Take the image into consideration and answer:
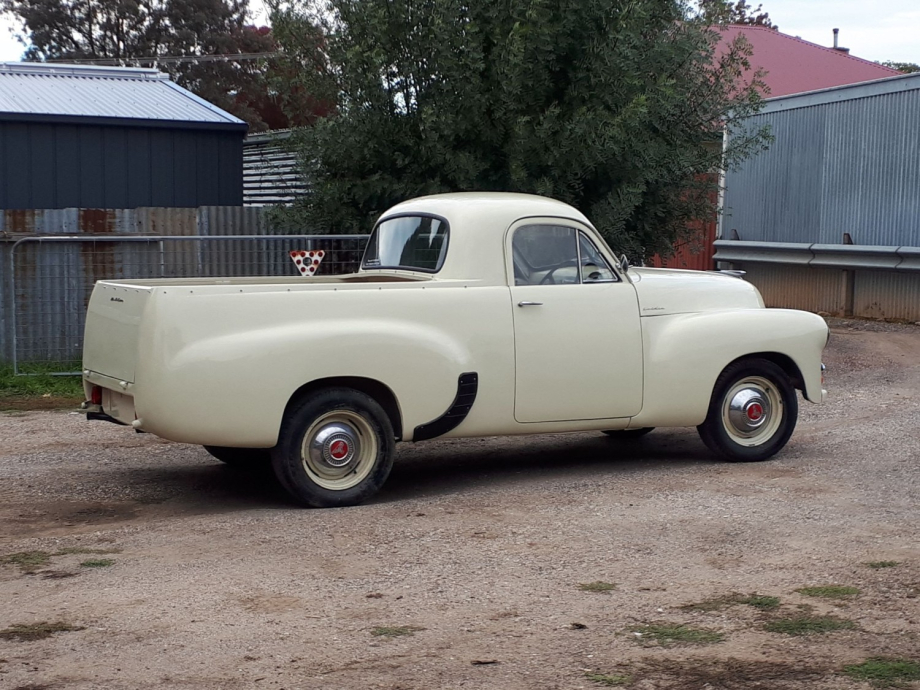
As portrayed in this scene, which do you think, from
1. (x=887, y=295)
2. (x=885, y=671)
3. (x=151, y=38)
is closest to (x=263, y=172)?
(x=887, y=295)

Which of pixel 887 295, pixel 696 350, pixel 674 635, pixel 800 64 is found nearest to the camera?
pixel 674 635

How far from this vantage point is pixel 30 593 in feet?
18.2

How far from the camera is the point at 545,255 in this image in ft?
27.2

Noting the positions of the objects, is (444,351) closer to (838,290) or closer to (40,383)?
(40,383)

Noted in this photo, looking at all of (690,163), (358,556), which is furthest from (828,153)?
(358,556)

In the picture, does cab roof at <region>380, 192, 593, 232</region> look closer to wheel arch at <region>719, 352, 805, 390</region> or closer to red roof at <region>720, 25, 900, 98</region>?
wheel arch at <region>719, 352, 805, 390</region>

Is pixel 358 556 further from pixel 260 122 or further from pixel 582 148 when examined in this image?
pixel 260 122

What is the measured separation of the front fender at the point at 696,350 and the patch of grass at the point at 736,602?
308 centimetres

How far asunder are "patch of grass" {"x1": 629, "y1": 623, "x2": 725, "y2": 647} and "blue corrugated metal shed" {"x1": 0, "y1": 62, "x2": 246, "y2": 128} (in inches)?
524

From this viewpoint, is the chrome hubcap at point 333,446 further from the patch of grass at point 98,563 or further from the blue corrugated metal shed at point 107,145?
the blue corrugated metal shed at point 107,145

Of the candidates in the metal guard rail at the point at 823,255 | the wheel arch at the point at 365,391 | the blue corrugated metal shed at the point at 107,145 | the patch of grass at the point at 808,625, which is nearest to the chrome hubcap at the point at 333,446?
the wheel arch at the point at 365,391

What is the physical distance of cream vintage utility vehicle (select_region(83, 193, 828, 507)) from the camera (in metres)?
7.08

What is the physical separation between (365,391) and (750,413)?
9.72 ft

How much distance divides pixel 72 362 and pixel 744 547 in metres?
9.19
